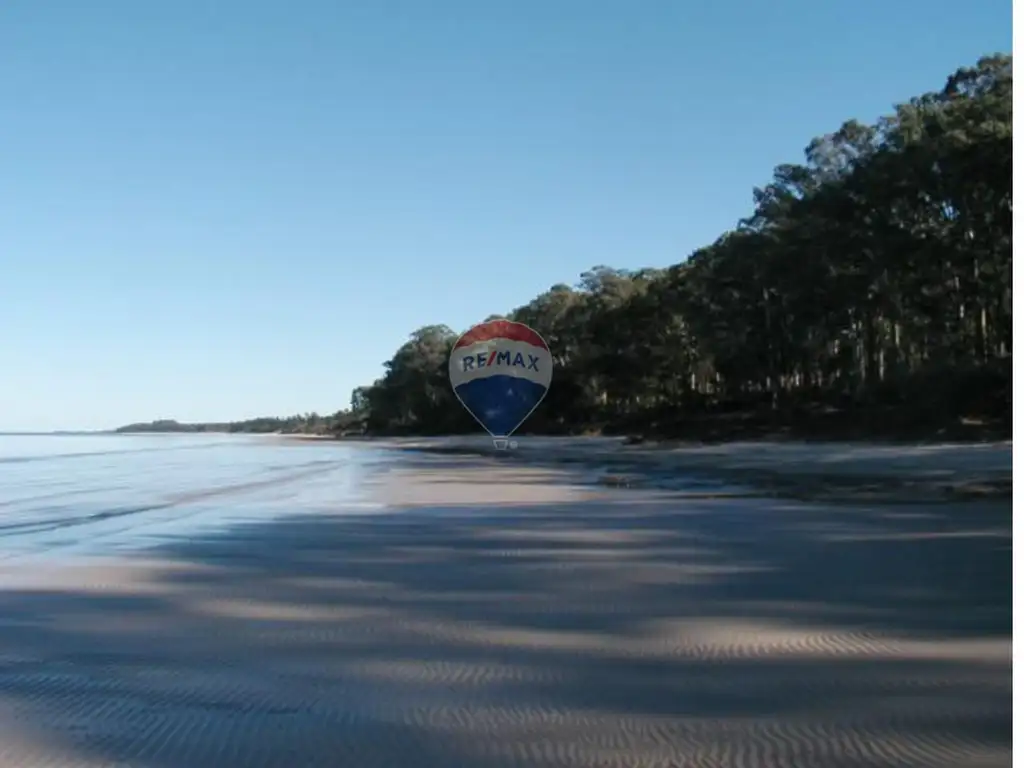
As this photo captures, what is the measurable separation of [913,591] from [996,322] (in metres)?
34.1

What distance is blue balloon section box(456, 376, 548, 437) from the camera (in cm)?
2725

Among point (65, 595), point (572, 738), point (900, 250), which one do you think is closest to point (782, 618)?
point (572, 738)

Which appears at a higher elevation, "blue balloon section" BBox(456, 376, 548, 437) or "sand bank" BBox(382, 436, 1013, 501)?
"blue balloon section" BBox(456, 376, 548, 437)

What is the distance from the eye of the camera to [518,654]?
17.8ft

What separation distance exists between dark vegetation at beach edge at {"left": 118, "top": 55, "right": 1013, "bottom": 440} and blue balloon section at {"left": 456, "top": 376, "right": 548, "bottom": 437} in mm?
5952

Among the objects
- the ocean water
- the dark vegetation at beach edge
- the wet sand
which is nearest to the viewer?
the wet sand

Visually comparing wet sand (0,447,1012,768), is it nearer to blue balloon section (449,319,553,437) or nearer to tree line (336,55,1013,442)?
blue balloon section (449,319,553,437)

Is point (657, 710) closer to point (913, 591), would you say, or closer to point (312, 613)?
point (312, 613)

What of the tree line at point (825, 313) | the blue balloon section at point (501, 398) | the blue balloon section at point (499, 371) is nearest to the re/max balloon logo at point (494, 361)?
the blue balloon section at point (499, 371)

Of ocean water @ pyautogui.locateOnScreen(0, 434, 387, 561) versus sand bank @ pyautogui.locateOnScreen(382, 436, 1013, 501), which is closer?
ocean water @ pyautogui.locateOnScreen(0, 434, 387, 561)

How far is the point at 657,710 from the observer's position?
4355 millimetres

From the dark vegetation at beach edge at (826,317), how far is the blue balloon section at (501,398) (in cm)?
595

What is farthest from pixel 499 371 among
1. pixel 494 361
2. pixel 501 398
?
pixel 501 398

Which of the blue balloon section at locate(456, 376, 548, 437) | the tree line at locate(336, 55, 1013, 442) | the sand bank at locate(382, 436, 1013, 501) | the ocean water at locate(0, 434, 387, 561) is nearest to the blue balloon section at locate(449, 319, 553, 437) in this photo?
the blue balloon section at locate(456, 376, 548, 437)
